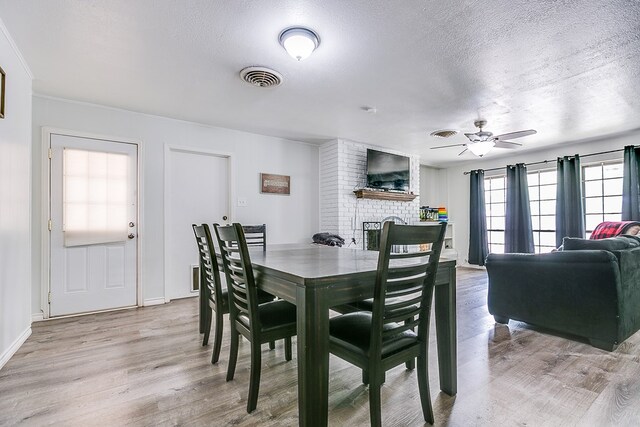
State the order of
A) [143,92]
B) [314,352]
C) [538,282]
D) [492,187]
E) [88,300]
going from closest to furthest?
[314,352] < [538,282] < [143,92] < [88,300] < [492,187]

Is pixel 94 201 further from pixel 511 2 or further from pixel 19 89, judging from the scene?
pixel 511 2

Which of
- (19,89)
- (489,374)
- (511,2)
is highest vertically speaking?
(511,2)

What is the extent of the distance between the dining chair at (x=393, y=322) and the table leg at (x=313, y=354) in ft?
0.68

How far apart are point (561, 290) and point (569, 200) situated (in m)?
3.31

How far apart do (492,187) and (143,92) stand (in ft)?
20.9

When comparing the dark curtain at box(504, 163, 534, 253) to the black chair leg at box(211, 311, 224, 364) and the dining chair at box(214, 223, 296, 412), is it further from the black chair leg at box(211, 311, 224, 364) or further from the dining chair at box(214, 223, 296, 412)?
the black chair leg at box(211, 311, 224, 364)

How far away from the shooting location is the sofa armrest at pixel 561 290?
94.4 inches

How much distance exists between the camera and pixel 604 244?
2525 mm

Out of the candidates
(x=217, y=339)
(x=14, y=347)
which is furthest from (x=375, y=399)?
(x=14, y=347)

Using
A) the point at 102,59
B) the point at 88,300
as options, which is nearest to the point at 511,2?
the point at 102,59

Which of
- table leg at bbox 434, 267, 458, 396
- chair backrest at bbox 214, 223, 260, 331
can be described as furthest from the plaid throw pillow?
chair backrest at bbox 214, 223, 260, 331

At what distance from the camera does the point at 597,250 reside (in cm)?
251

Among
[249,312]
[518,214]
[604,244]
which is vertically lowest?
[249,312]

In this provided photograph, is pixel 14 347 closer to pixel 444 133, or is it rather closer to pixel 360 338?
pixel 360 338
